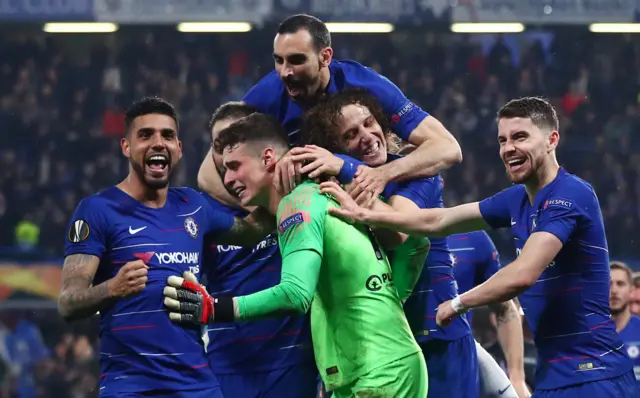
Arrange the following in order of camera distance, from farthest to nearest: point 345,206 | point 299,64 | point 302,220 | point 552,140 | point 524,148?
point 299,64 → point 552,140 → point 524,148 → point 345,206 → point 302,220

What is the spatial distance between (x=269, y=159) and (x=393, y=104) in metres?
0.96

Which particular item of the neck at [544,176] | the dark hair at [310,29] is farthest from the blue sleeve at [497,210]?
the dark hair at [310,29]

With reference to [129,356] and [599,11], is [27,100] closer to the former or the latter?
[599,11]

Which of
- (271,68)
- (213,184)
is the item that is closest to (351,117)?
(213,184)

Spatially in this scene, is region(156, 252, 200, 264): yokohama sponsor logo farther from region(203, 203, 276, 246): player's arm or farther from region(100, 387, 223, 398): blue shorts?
region(100, 387, 223, 398): blue shorts

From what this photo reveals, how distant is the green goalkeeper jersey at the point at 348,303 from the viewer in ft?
14.3

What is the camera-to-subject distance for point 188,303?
160 inches

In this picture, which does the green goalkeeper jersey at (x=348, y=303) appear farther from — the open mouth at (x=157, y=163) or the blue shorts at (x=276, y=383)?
the blue shorts at (x=276, y=383)

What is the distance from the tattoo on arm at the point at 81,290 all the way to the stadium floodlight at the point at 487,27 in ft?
50.5

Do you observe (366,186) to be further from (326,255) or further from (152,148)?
(152,148)

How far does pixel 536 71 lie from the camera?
64.6 feet

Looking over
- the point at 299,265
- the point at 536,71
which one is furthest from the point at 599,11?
the point at 299,265

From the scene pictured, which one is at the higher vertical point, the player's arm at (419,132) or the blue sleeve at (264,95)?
the blue sleeve at (264,95)

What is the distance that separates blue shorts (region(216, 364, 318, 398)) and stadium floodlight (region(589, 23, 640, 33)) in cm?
1519
